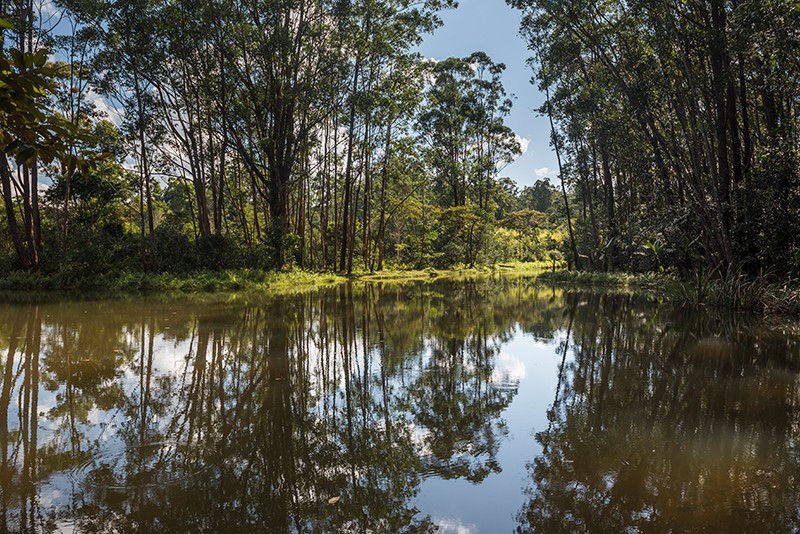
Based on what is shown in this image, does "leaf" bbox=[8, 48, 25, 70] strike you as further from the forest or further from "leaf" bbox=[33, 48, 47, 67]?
the forest

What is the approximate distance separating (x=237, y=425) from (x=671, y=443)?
3217 millimetres

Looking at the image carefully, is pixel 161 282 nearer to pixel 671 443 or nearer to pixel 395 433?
pixel 395 433

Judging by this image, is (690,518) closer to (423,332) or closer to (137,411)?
(137,411)

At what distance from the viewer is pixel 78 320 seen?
29.8 feet

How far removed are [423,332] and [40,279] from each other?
46.9 feet

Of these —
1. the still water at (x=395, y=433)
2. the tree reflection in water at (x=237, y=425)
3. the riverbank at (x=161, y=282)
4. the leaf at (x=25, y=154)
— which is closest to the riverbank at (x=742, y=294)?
the still water at (x=395, y=433)

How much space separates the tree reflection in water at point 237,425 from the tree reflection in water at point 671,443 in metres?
0.56

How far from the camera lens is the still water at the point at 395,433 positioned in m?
2.48

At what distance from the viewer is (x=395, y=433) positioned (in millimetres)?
3605

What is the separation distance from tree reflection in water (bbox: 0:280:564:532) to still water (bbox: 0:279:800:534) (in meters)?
0.02

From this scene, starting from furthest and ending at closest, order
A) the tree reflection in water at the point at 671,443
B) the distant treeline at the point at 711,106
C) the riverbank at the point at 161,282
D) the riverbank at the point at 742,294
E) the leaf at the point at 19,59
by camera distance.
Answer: the riverbank at the point at 161,282, the distant treeline at the point at 711,106, the riverbank at the point at 742,294, the tree reflection in water at the point at 671,443, the leaf at the point at 19,59

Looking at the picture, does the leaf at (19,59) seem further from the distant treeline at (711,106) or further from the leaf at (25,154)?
the distant treeline at (711,106)


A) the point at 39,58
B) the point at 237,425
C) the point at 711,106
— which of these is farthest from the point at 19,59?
the point at 711,106

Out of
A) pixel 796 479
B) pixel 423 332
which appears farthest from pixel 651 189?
pixel 796 479
